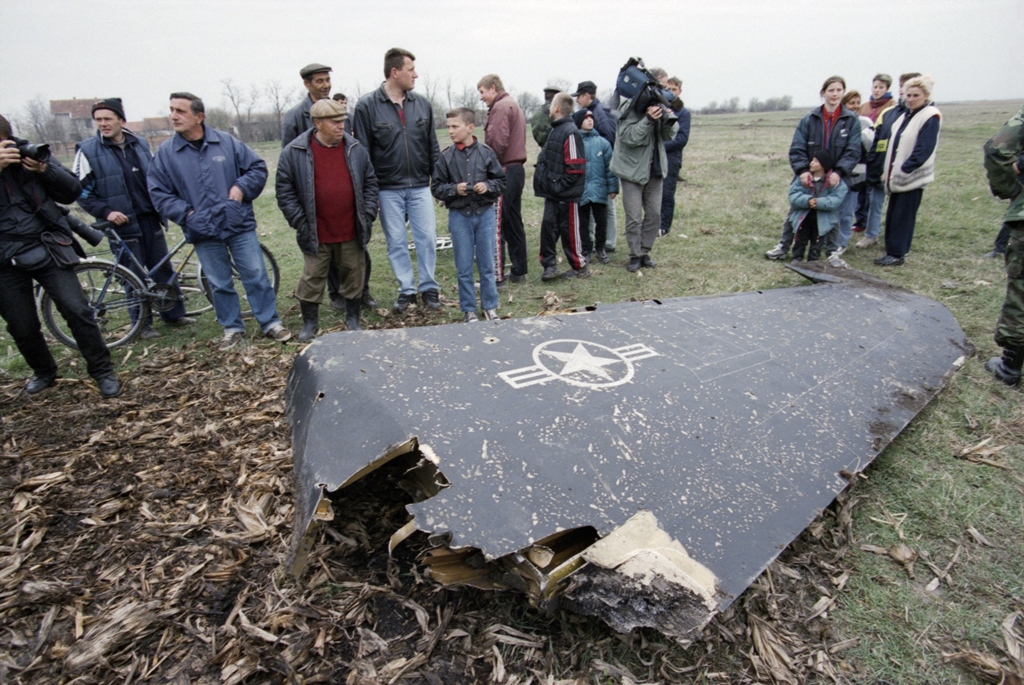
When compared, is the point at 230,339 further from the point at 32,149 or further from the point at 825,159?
the point at 825,159

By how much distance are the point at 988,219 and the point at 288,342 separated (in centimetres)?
1036

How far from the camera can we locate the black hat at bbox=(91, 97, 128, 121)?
470cm

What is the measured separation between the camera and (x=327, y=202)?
15.6 feet

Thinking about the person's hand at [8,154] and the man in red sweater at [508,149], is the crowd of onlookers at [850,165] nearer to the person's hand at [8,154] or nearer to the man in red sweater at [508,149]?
the man in red sweater at [508,149]

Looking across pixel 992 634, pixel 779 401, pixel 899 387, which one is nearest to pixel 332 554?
pixel 779 401

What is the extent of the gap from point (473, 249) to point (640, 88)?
281 centimetres

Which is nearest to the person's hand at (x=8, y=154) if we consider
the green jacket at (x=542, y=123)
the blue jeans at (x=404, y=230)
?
the blue jeans at (x=404, y=230)

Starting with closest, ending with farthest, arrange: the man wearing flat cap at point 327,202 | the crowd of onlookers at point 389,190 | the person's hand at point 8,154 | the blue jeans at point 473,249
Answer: the person's hand at point 8,154
the crowd of onlookers at point 389,190
the man wearing flat cap at point 327,202
the blue jeans at point 473,249

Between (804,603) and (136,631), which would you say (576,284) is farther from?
(136,631)

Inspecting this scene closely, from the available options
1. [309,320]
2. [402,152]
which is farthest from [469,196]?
[309,320]

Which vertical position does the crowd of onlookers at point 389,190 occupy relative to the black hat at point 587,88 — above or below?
below

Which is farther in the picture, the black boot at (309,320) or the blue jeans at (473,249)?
the blue jeans at (473,249)

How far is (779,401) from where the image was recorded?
9.20 ft

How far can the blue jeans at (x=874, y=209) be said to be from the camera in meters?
7.58
